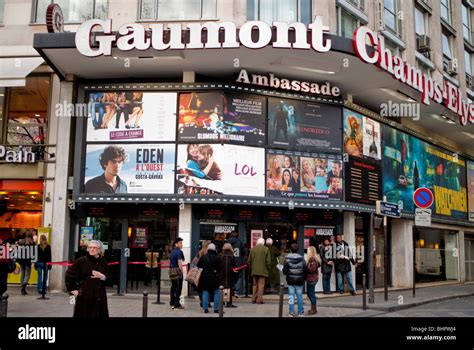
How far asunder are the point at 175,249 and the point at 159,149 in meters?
3.83

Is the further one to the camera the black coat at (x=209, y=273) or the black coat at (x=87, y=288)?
the black coat at (x=209, y=273)

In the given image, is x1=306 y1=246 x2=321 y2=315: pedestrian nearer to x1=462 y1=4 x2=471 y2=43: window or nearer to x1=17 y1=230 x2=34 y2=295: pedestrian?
x1=17 y1=230 x2=34 y2=295: pedestrian

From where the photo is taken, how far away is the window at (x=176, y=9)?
17094 mm

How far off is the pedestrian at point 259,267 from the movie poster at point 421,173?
295 inches

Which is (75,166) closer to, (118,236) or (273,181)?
(118,236)

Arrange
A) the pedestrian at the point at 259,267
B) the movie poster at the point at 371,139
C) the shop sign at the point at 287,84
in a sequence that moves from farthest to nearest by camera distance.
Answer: the movie poster at the point at 371,139
the shop sign at the point at 287,84
the pedestrian at the point at 259,267

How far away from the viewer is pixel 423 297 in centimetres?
A: 1691

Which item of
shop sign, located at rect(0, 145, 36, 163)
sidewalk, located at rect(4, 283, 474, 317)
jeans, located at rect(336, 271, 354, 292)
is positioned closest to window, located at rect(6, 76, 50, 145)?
shop sign, located at rect(0, 145, 36, 163)

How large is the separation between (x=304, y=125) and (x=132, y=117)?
18.5 feet

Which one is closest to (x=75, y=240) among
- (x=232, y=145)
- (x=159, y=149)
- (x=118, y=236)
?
(x=118, y=236)

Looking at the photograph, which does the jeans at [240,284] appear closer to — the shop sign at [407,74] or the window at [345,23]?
the shop sign at [407,74]

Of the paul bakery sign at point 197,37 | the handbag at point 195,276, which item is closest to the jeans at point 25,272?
the handbag at point 195,276

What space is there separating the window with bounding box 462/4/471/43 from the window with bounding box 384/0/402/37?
9319 millimetres

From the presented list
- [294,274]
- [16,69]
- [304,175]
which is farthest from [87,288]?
[16,69]
